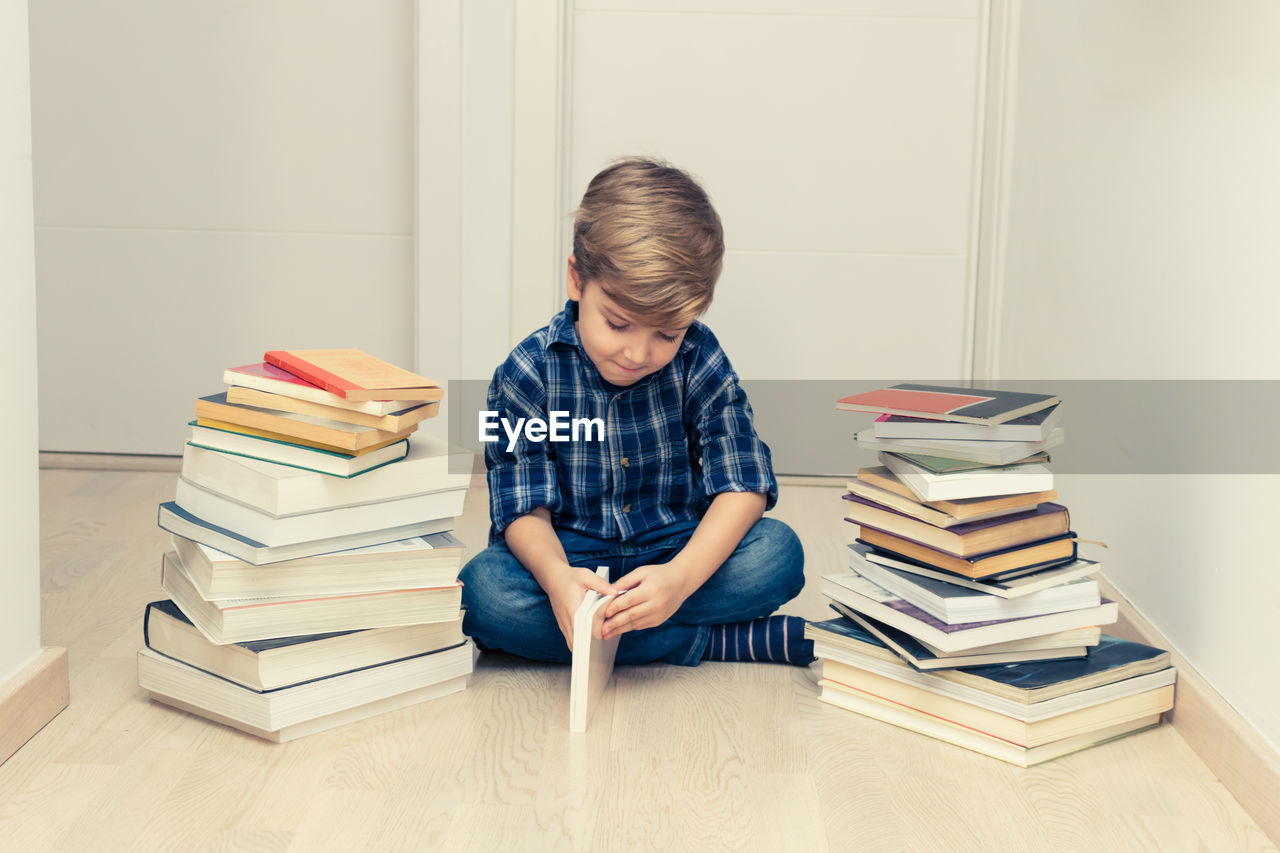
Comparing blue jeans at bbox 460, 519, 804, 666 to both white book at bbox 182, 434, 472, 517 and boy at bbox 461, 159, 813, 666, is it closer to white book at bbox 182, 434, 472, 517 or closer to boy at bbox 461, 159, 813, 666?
boy at bbox 461, 159, 813, 666

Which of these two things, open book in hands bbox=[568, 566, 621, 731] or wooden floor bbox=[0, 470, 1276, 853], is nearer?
wooden floor bbox=[0, 470, 1276, 853]

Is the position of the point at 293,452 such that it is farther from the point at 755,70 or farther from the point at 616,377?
the point at 755,70

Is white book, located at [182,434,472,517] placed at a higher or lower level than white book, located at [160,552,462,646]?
higher

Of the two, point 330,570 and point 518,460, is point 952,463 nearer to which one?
point 518,460

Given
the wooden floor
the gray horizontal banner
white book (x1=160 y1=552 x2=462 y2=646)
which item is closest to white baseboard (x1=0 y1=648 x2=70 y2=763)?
the wooden floor

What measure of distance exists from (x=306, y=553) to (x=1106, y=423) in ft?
3.10

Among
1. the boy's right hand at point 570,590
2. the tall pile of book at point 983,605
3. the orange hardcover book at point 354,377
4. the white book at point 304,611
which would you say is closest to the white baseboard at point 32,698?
the white book at point 304,611

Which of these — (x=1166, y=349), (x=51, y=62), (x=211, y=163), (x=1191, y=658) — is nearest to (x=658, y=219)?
(x=1166, y=349)

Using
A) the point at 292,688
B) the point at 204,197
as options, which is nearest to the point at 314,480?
the point at 292,688

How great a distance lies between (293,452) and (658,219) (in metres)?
0.42

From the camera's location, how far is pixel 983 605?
1030 millimetres

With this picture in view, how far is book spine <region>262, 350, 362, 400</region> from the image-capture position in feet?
3.25

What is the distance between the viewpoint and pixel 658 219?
115 cm

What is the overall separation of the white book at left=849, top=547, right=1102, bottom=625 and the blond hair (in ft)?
1.10
